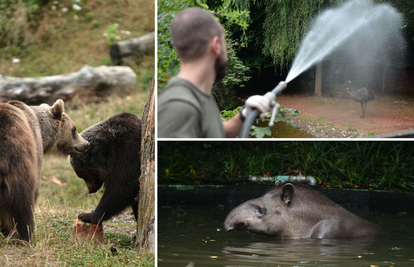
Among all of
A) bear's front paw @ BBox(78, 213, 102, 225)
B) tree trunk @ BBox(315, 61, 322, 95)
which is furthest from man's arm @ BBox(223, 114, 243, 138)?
bear's front paw @ BBox(78, 213, 102, 225)

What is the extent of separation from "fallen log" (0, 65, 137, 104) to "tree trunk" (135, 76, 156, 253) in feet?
21.6

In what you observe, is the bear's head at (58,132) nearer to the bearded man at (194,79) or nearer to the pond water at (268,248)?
the pond water at (268,248)

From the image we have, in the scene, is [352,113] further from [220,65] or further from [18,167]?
[18,167]

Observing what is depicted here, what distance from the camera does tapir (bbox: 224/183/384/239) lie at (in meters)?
4.69

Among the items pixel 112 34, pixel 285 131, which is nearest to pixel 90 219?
pixel 285 131

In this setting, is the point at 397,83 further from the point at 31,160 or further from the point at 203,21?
the point at 31,160

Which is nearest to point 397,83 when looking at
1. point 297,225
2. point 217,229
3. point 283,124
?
point 283,124

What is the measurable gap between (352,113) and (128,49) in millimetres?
9146

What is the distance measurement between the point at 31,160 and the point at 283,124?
2.50 metres

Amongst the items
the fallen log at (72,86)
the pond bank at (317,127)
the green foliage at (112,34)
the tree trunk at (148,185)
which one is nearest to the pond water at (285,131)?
the pond bank at (317,127)

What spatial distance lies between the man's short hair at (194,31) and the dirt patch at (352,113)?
175 centimetres

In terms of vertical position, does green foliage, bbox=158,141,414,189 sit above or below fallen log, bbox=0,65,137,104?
below

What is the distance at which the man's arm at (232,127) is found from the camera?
3232 millimetres

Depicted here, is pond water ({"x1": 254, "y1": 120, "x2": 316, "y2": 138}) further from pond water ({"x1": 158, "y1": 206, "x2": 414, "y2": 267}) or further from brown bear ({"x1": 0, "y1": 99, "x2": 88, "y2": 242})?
brown bear ({"x1": 0, "y1": 99, "x2": 88, "y2": 242})
